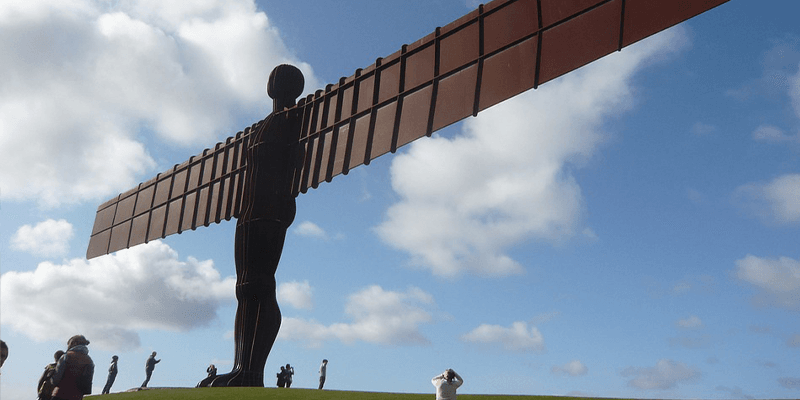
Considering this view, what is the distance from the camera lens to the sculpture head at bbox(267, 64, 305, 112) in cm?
1551

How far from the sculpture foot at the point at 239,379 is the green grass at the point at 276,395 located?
0.98 feet

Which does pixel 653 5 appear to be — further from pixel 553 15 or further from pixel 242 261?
pixel 242 261

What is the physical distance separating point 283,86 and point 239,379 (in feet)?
20.6

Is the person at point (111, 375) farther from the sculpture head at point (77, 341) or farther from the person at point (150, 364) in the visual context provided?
the sculpture head at point (77, 341)

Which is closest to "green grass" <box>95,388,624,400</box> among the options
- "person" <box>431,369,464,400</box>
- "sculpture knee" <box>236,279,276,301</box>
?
"sculpture knee" <box>236,279,276,301</box>

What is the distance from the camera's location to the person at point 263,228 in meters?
13.9

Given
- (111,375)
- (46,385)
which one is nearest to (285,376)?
(111,375)

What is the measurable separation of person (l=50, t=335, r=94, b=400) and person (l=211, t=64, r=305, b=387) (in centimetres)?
576

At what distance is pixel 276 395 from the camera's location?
12820 millimetres

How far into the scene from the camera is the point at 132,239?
→ 65.1ft

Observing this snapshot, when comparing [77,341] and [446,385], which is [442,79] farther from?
[77,341]

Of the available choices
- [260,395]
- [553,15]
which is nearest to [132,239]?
[260,395]

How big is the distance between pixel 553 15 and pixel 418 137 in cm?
322

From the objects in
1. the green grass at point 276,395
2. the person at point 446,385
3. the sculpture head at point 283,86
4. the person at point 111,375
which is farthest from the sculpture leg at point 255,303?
the person at point 111,375
